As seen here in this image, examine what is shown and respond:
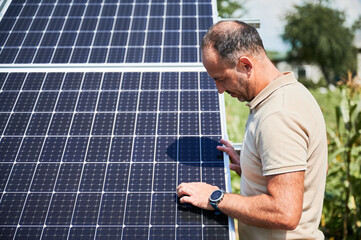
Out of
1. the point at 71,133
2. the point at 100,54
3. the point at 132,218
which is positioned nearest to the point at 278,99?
the point at 132,218

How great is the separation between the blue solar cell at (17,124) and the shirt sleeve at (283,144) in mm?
2426

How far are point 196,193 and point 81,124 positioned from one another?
55.1 inches

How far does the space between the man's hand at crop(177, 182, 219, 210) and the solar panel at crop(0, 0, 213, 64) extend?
1763 millimetres

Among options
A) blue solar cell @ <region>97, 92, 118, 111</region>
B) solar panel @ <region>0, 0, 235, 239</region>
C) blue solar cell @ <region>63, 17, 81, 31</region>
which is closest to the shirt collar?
solar panel @ <region>0, 0, 235, 239</region>

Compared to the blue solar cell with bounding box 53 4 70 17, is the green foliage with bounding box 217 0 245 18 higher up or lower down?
lower down

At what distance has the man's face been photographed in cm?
247

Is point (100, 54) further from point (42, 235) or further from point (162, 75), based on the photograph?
point (42, 235)

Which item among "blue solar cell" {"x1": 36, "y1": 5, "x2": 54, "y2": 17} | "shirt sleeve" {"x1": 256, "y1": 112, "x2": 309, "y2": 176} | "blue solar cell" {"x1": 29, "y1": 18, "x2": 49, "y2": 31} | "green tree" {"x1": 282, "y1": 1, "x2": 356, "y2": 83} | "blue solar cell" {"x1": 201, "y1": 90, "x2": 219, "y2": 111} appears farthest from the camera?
"green tree" {"x1": 282, "y1": 1, "x2": 356, "y2": 83}

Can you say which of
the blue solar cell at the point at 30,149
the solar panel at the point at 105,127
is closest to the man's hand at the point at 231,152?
the solar panel at the point at 105,127

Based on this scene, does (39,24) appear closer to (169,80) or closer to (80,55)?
(80,55)

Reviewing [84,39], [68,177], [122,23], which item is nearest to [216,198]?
[68,177]

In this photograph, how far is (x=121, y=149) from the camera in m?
3.13

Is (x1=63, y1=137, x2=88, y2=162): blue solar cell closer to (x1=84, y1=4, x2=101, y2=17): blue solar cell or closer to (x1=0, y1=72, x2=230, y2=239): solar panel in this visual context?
(x1=0, y1=72, x2=230, y2=239): solar panel

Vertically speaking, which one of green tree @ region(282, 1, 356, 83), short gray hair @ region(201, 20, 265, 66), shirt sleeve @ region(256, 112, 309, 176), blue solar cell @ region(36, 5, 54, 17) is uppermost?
short gray hair @ region(201, 20, 265, 66)
